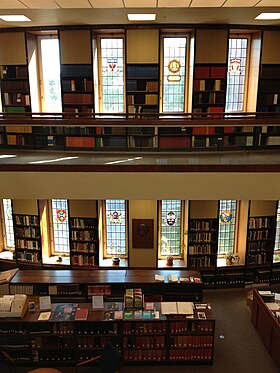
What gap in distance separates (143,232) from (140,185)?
9.59 ft

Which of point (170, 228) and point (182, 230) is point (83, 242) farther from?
point (182, 230)

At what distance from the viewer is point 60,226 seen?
8.82m

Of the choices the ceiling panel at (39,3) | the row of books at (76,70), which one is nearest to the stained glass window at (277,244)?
the row of books at (76,70)

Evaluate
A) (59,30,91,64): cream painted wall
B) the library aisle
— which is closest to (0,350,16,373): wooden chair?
the library aisle

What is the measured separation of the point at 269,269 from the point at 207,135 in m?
4.30

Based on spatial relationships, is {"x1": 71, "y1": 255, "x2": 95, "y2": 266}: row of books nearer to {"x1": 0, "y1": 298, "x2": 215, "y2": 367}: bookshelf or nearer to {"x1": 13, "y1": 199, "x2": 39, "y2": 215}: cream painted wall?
{"x1": 13, "y1": 199, "x2": 39, "y2": 215}: cream painted wall

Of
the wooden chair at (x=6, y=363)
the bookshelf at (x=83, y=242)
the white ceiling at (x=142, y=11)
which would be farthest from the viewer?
the bookshelf at (x=83, y=242)

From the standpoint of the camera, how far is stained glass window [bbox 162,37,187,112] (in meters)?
8.14

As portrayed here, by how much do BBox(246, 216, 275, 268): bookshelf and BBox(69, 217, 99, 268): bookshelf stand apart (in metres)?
3.59

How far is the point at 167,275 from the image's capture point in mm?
6898

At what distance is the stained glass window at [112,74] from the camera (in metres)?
8.23

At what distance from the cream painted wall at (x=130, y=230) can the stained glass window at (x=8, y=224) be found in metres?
3.00

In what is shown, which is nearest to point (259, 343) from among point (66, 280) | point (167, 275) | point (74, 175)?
point (167, 275)

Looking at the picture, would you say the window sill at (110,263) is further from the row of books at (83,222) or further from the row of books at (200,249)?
the row of books at (200,249)
